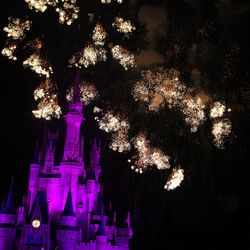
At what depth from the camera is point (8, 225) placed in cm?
4619

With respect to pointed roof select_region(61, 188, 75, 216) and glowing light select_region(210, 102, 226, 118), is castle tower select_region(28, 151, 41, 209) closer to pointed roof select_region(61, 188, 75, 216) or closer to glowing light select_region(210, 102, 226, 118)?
pointed roof select_region(61, 188, 75, 216)

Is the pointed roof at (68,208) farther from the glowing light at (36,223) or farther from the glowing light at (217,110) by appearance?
the glowing light at (217,110)

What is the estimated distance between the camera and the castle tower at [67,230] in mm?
A: 43312

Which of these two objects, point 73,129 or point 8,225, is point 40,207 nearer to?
point 8,225

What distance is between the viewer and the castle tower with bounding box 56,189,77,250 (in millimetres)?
43312

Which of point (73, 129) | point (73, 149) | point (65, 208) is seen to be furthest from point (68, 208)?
point (73, 129)

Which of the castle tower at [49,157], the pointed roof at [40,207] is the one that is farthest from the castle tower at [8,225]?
the castle tower at [49,157]

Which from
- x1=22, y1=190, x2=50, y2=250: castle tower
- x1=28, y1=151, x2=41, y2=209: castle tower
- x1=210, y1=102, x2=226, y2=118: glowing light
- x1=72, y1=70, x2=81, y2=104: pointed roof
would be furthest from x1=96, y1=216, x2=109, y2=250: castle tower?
x1=210, y1=102, x2=226, y2=118: glowing light

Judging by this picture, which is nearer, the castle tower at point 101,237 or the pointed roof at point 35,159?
the castle tower at point 101,237

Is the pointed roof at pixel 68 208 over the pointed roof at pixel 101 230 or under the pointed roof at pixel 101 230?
over

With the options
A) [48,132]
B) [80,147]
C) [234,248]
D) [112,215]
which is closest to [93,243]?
[112,215]

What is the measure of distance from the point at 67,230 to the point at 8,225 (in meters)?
6.49

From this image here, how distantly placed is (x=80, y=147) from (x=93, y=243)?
956 centimetres

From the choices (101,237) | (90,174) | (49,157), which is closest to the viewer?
(101,237)
